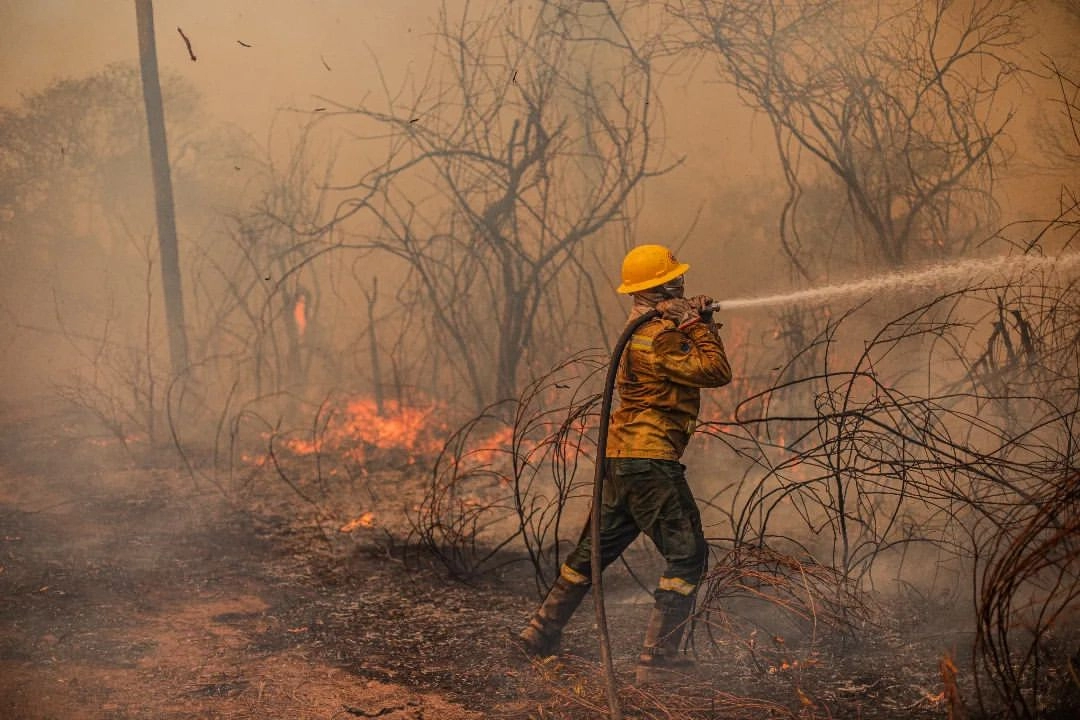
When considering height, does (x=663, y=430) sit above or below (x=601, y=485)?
above

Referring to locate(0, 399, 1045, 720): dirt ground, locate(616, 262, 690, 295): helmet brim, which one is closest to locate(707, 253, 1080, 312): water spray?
locate(616, 262, 690, 295): helmet brim

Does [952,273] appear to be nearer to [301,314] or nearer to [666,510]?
[666,510]

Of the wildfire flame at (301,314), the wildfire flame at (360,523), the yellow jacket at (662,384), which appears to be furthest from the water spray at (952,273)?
the wildfire flame at (301,314)

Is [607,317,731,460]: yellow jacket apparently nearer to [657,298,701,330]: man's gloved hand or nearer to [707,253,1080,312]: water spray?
[657,298,701,330]: man's gloved hand

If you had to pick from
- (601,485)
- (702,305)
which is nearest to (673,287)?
(702,305)

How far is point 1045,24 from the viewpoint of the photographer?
8.70 meters

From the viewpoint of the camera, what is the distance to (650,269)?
473 cm

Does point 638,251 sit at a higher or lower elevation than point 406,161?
lower

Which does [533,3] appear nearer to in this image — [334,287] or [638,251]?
[334,287]

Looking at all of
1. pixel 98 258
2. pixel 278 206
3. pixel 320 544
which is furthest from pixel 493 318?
pixel 98 258

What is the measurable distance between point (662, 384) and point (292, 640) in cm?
248

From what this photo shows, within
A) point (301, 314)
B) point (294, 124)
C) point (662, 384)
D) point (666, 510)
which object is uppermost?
point (294, 124)

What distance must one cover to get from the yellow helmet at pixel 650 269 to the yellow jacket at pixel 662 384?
0.20 m

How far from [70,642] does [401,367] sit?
5.33 metres
